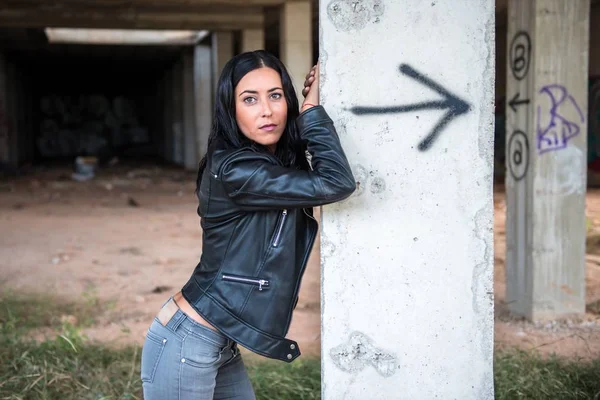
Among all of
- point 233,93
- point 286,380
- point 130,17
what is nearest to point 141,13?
point 130,17

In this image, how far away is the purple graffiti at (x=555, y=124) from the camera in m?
5.65

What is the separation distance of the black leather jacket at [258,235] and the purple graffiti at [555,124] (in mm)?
4068

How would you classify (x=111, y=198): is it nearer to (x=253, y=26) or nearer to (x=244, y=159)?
(x=253, y=26)

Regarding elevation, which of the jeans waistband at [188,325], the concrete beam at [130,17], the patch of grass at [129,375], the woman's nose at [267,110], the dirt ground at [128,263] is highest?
the concrete beam at [130,17]

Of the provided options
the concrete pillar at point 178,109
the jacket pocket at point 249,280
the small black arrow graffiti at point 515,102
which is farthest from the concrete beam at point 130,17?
the jacket pocket at point 249,280

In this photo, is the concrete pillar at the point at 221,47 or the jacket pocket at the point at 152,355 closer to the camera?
the jacket pocket at the point at 152,355

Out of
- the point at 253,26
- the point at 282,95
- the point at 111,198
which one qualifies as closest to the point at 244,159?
the point at 282,95

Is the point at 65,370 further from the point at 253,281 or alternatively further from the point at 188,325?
the point at 253,281

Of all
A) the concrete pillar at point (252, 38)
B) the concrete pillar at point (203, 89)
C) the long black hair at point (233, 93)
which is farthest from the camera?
the concrete pillar at point (203, 89)

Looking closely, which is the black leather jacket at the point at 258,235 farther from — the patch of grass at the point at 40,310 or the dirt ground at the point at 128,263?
the patch of grass at the point at 40,310

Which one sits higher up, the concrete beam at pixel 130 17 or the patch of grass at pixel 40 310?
the concrete beam at pixel 130 17

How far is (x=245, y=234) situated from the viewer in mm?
2059

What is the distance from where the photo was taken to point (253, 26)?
17656mm

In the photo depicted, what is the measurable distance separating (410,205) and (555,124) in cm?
387
